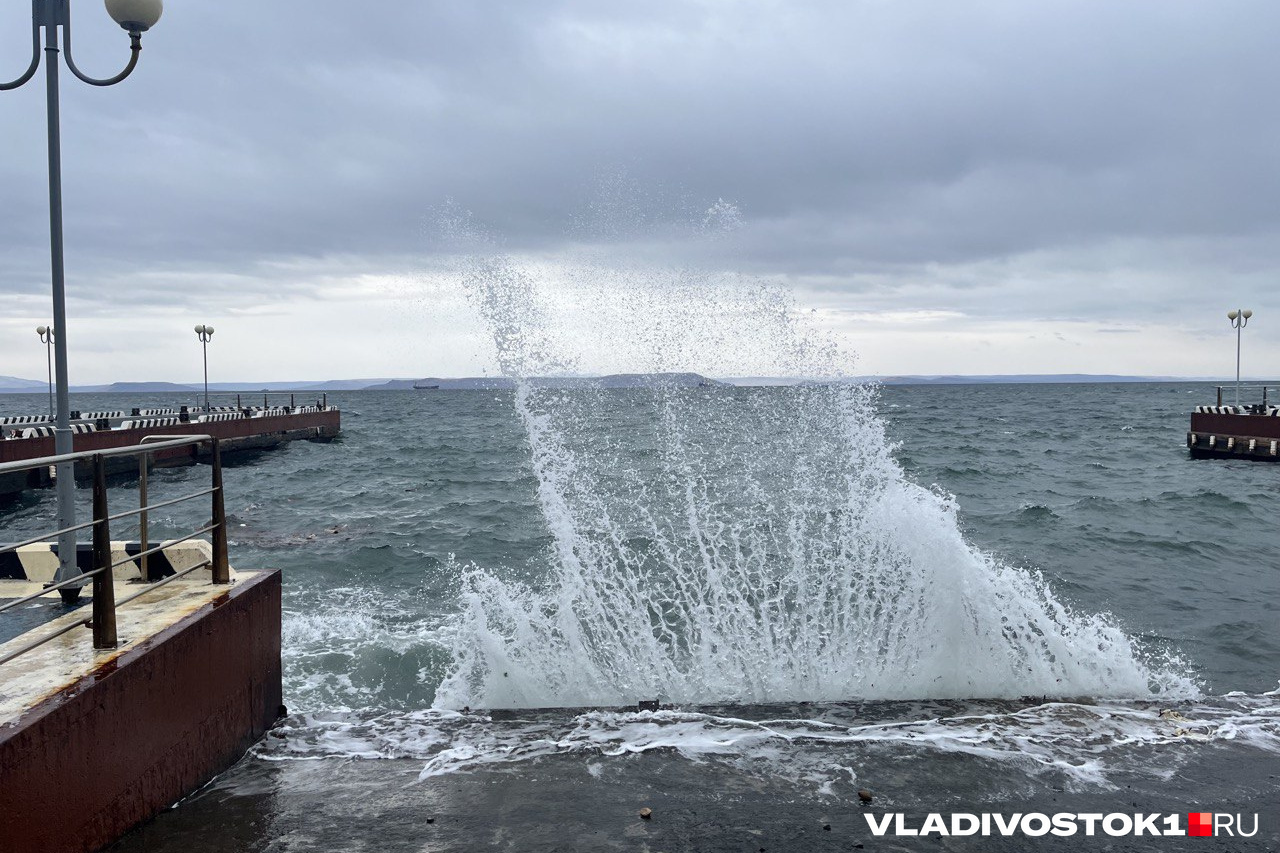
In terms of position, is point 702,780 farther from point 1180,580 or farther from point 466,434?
point 466,434

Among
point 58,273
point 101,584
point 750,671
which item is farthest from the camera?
point 750,671

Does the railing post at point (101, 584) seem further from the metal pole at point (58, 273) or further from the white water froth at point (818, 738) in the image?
the metal pole at point (58, 273)

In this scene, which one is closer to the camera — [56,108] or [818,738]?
[818,738]

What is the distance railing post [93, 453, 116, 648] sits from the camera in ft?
13.2

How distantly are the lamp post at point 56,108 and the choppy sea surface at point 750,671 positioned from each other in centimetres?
273

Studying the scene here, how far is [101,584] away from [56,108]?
4.45m

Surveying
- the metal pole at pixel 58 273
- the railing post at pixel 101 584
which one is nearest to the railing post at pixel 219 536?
the railing post at pixel 101 584

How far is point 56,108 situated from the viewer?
654 cm

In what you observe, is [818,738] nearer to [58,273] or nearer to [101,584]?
[101,584]

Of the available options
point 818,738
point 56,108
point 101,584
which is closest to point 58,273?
point 56,108

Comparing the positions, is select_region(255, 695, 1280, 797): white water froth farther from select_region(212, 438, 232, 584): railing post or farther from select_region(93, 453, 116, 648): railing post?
select_region(93, 453, 116, 648): railing post

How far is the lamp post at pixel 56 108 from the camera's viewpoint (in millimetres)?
6270

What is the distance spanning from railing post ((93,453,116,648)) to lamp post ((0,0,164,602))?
240 cm

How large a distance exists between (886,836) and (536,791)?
1725 millimetres
